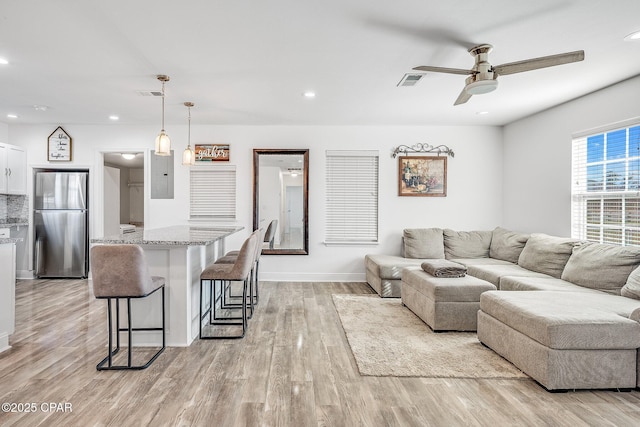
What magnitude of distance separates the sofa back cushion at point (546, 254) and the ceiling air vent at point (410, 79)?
2.36m

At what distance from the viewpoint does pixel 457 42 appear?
9.05ft

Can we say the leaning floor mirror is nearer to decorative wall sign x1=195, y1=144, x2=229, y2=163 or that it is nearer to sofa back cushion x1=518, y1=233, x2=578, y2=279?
decorative wall sign x1=195, y1=144, x2=229, y2=163

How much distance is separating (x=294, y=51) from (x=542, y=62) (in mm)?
1874

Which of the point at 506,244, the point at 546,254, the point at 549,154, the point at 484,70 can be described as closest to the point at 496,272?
the point at 546,254

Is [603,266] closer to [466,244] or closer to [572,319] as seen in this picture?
[572,319]

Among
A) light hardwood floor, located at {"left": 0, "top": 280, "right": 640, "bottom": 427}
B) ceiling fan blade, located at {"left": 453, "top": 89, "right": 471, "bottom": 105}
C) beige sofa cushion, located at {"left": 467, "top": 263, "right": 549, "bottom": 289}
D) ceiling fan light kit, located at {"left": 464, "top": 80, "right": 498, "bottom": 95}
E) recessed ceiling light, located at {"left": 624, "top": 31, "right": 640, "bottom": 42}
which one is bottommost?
light hardwood floor, located at {"left": 0, "top": 280, "right": 640, "bottom": 427}

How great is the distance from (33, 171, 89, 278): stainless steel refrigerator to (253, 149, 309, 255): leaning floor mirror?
9.09 ft

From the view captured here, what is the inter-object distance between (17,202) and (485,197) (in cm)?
742

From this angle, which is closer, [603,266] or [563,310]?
Result: [563,310]

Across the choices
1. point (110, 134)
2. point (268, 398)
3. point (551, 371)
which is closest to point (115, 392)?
point (268, 398)

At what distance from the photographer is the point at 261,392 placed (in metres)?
2.25

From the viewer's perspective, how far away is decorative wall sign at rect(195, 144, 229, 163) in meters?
5.58

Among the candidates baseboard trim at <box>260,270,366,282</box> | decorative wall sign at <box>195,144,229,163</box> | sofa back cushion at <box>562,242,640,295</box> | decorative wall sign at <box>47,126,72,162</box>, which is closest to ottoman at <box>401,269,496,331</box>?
sofa back cushion at <box>562,242,640,295</box>

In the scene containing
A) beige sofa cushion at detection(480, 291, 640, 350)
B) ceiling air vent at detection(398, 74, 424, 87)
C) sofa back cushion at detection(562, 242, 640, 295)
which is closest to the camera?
beige sofa cushion at detection(480, 291, 640, 350)
